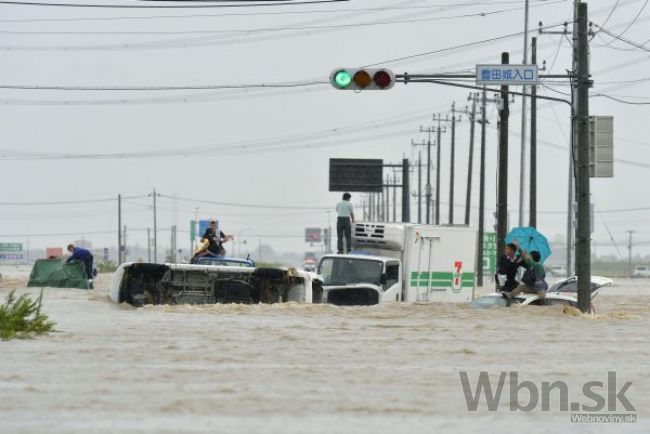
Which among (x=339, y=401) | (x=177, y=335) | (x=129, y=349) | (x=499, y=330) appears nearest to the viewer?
(x=339, y=401)

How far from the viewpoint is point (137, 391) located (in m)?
14.5

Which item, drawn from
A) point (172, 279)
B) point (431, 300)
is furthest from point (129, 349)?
point (431, 300)

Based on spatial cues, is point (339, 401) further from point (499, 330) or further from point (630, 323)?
point (630, 323)

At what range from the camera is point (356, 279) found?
1390 inches

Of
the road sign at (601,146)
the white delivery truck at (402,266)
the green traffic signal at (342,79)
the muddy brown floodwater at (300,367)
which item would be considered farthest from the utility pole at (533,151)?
the green traffic signal at (342,79)

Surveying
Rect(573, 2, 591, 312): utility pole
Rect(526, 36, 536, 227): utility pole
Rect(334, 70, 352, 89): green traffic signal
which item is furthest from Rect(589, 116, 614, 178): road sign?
Rect(526, 36, 536, 227): utility pole

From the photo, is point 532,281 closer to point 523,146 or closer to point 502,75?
point 502,75

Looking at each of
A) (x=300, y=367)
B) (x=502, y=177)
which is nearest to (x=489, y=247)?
(x=502, y=177)

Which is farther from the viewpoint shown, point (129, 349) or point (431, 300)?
point (431, 300)

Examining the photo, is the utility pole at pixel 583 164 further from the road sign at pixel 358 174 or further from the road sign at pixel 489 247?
the road sign at pixel 489 247

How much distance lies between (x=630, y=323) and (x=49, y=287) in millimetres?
18610

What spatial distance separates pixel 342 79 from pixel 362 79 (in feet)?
1.46

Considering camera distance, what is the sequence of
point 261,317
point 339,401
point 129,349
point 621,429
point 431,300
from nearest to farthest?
point 621,429 → point 339,401 → point 129,349 → point 261,317 → point 431,300

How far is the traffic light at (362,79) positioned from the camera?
28.4 metres
